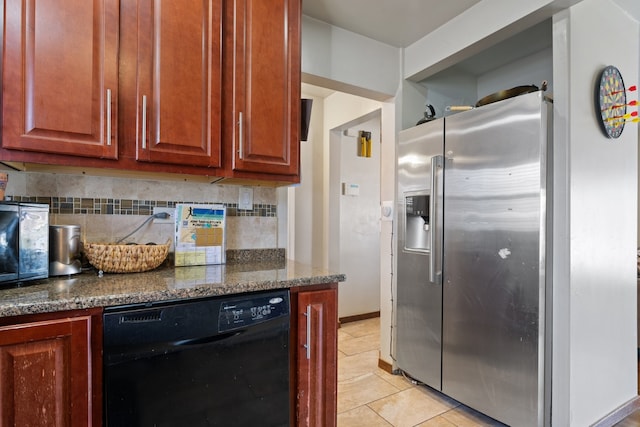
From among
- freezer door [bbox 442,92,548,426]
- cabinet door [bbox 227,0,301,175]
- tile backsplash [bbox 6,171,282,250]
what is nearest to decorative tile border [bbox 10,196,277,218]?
tile backsplash [bbox 6,171,282,250]

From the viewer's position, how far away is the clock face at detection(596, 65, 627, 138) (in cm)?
188

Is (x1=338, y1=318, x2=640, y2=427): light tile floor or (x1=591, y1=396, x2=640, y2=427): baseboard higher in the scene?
(x1=591, y1=396, x2=640, y2=427): baseboard

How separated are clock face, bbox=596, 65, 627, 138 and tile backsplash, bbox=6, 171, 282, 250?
2000mm

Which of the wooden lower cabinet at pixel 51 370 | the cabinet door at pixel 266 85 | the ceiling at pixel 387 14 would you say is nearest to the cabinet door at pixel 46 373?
the wooden lower cabinet at pixel 51 370

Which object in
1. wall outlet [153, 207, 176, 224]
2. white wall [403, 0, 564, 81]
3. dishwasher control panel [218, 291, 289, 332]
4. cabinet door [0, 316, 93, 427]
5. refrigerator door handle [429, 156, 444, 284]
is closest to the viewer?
cabinet door [0, 316, 93, 427]

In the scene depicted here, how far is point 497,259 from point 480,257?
10 cm

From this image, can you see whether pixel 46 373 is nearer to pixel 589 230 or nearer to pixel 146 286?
pixel 146 286

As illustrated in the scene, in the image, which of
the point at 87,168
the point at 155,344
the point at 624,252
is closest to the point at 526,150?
the point at 624,252

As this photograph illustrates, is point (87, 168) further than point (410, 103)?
No

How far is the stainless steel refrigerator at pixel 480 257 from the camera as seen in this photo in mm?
1735

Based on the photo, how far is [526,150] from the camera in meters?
1.76

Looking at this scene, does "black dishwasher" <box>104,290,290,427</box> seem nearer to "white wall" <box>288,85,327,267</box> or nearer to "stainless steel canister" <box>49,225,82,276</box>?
"stainless steel canister" <box>49,225,82,276</box>

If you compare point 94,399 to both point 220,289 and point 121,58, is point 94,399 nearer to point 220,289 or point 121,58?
point 220,289

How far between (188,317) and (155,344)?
0.13 metres
